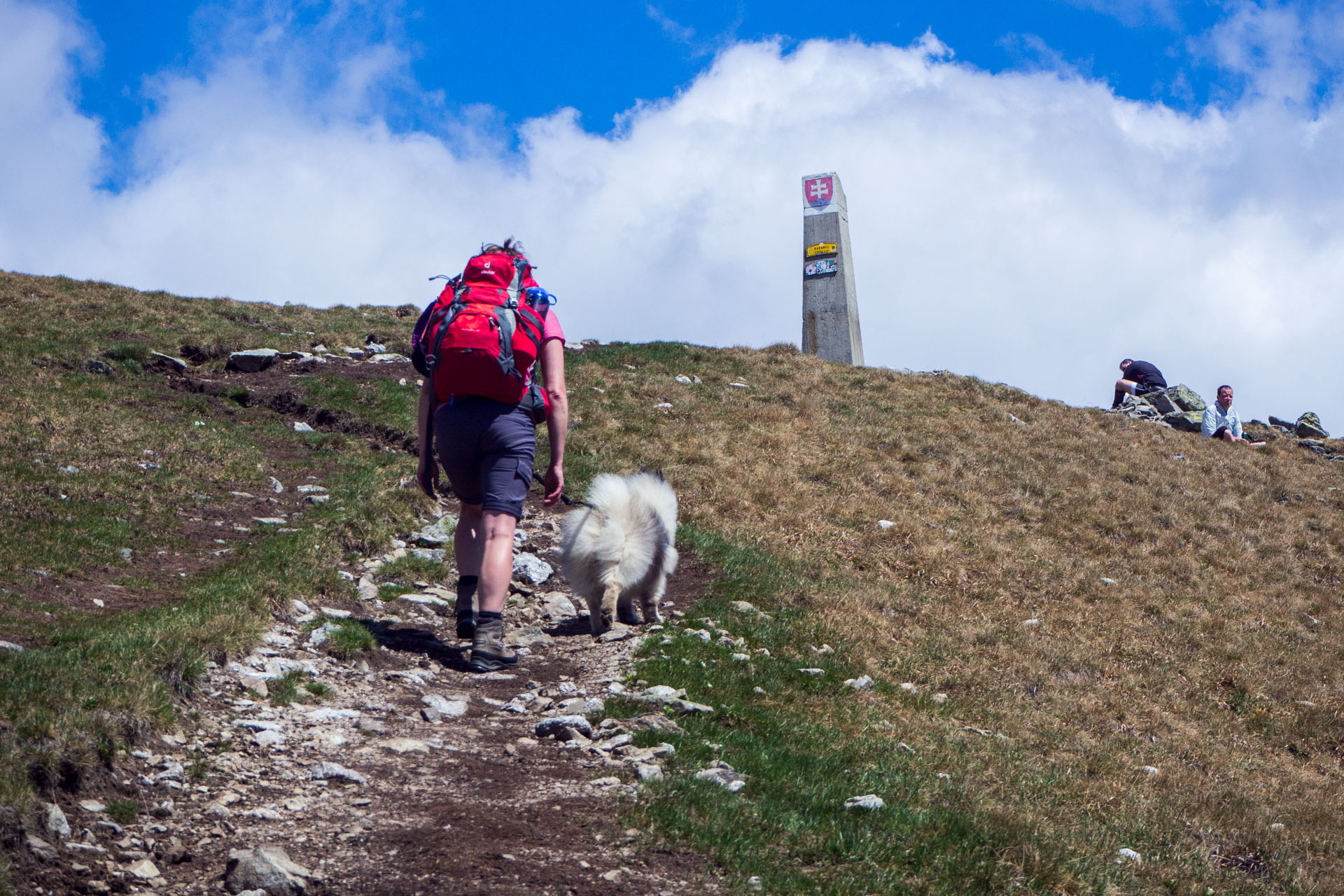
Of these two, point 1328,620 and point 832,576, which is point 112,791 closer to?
point 832,576

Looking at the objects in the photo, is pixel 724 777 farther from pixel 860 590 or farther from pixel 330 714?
pixel 860 590

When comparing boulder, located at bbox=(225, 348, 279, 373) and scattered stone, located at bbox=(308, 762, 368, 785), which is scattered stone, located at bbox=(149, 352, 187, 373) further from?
scattered stone, located at bbox=(308, 762, 368, 785)

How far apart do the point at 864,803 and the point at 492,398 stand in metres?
3.44

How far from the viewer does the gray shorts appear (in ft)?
21.6

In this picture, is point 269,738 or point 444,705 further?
point 444,705

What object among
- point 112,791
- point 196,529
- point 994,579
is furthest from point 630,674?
point 994,579

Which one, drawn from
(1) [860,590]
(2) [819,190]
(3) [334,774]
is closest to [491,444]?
(3) [334,774]

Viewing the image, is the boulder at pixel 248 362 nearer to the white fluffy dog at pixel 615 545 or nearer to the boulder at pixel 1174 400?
the white fluffy dog at pixel 615 545

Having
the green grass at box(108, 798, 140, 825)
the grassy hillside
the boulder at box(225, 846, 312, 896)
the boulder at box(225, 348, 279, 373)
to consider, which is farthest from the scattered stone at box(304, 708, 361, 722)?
the boulder at box(225, 348, 279, 373)

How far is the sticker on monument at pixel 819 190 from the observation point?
27078mm

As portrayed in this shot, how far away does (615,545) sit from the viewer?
8.02 m

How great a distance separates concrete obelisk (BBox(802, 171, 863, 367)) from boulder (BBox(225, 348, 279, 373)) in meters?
14.3

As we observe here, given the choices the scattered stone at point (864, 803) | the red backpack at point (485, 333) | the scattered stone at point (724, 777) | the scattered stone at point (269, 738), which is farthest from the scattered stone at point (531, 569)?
the scattered stone at point (864, 803)

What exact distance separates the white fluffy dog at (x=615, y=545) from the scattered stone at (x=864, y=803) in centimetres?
324
